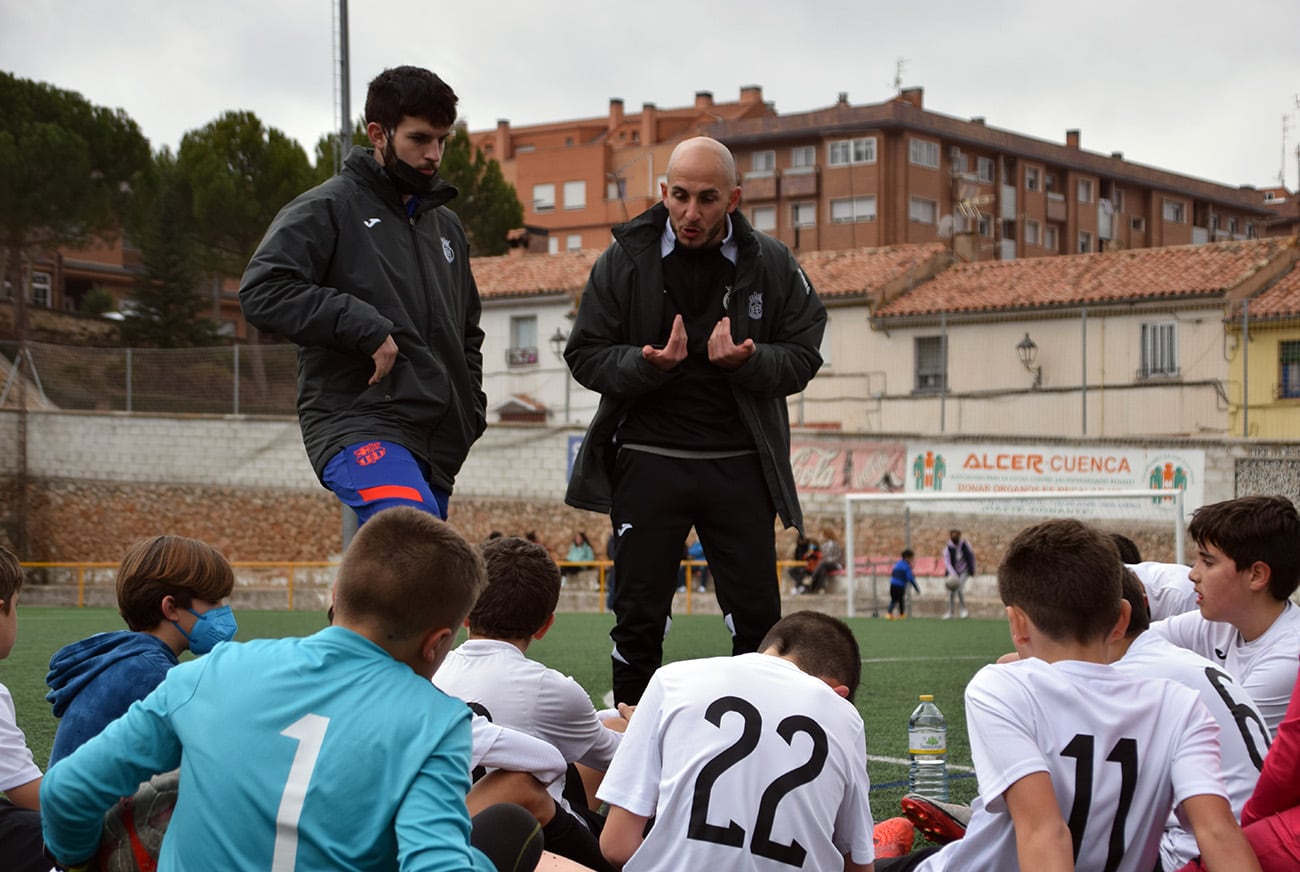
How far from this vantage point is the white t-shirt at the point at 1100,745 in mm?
3148

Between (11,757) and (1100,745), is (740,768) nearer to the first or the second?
(1100,745)

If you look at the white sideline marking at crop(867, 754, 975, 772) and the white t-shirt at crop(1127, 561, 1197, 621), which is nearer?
the white t-shirt at crop(1127, 561, 1197, 621)

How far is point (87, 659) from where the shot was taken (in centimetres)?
370

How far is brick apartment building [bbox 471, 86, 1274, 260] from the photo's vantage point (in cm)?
6506

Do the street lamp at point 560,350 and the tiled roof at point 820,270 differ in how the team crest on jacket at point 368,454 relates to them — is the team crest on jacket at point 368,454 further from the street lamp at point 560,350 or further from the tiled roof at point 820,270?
the street lamp at point 560,350

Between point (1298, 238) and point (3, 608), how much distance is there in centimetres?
4306

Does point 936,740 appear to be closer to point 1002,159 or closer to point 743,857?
point 743,857

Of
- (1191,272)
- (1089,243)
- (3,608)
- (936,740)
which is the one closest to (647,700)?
(3,608)

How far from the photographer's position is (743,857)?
3.25m

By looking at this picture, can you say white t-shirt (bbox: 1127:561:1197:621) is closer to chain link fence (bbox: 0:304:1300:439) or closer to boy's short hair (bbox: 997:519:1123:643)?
boy's short hair (bbox: 997:519:1123:643)

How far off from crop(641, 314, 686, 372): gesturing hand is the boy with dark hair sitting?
8.77 feet

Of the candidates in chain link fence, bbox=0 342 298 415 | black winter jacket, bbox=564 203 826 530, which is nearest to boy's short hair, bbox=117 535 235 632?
black winter jacket, bbox=564 203 826 530

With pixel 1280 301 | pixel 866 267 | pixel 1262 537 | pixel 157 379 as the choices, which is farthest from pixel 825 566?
pixel 1262 537

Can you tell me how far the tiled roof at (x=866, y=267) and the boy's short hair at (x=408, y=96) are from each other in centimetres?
3951
